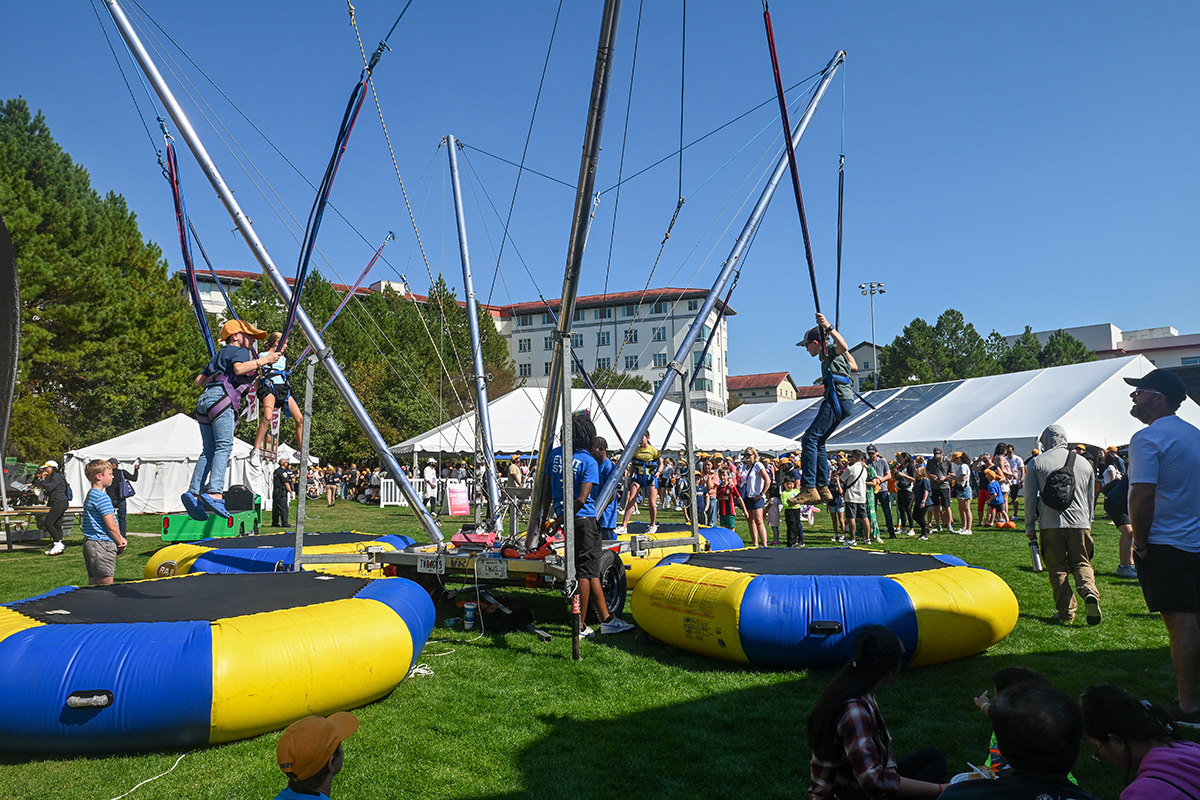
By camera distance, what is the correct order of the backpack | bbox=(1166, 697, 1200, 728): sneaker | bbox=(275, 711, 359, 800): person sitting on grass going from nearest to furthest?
bbox=(275, 711, 359, 800): person sitting on grass → bbox=(1166, 697, 1200, 728): sneaker → the backpack

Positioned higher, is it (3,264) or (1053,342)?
(1053,342)

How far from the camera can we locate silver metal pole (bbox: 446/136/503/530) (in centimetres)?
859

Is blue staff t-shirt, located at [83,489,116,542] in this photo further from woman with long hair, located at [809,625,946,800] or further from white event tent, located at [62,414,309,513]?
white event tent, located at [62,414,309,513]

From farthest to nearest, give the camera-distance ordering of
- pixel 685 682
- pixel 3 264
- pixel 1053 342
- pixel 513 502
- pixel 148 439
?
pixel 1053 342, pixel 148 439, pixel 513 502, pixel 685 682, pixel 3 264

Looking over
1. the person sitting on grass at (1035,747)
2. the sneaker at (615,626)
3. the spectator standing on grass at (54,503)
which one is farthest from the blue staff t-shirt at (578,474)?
the spectator standing on grass at (54,503)

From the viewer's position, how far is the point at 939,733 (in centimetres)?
414

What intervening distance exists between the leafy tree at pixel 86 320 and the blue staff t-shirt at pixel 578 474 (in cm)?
1850

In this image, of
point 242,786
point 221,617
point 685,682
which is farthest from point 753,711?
point 221,617

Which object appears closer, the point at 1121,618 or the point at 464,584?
the point at 1121,618

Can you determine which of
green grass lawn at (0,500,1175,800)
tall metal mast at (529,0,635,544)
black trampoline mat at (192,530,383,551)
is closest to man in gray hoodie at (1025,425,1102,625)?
green grass lawn at (0,500,1175,800)

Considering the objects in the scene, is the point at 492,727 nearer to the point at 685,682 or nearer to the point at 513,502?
the point at 685,682

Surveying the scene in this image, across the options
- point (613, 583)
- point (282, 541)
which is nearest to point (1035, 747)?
point (613, 583)

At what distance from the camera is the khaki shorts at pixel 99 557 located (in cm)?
648

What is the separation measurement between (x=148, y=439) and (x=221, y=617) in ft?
62.4
